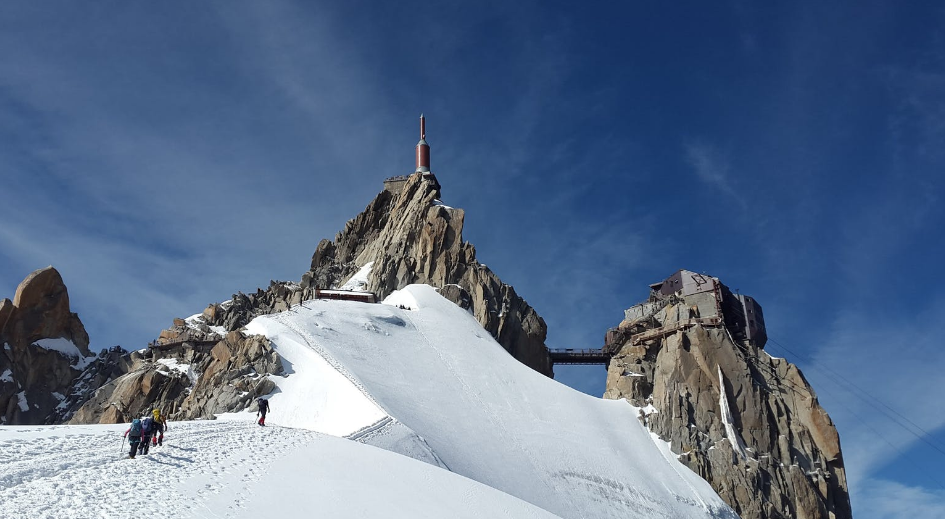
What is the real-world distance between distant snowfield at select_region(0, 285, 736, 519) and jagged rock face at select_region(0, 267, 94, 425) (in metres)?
35.8

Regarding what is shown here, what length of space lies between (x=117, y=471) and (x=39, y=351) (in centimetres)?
7209

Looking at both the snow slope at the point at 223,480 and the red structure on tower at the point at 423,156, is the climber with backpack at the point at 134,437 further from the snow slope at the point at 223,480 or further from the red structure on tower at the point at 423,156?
the red structure on tower at the point at 423,156

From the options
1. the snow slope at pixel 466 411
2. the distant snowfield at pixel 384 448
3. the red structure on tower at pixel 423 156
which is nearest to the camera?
the distant snowfield at pixel 384 448

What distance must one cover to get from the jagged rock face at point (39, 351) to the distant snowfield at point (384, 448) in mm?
35800

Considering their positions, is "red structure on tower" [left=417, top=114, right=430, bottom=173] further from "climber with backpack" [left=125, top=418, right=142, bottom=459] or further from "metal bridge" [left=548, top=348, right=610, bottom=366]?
"climber with backpack" [left=125, top=418, right=142, bottom=459]

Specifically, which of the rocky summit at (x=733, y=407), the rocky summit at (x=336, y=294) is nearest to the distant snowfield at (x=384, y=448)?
the rocky summit at (x=336, y=294)

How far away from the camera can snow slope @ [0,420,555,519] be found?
66.5 feet

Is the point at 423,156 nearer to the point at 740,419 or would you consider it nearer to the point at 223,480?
the point at 740,419

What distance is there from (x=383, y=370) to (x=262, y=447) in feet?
85.8

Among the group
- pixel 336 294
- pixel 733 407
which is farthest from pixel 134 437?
pixel 733 407

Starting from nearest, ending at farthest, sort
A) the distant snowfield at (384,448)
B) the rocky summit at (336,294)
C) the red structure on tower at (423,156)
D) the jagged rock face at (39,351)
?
1. the distant snowfield at (384,448)
2. the rocky summit at (336,294)
3. the jagged rock face at (39,351)
4. the red structure on tower at (423,156)

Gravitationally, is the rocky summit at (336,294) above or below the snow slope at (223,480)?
above

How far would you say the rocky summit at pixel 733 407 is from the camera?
67750mm

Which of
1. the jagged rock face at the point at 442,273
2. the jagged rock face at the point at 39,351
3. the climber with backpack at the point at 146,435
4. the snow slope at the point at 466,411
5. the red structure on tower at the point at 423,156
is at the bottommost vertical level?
the climber with backpack at the point at 146,435
